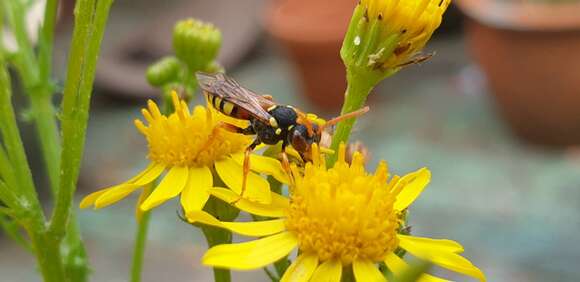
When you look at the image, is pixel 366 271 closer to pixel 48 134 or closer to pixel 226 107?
pixel 226 107

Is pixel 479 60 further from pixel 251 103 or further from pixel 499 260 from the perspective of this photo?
pixel 251 103

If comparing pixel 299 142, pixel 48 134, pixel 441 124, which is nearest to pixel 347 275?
pixel 299 142

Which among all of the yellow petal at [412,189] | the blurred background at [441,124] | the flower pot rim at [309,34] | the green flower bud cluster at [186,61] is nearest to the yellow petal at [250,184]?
the yellow petal at [412,189]

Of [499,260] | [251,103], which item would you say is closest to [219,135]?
[251,103]

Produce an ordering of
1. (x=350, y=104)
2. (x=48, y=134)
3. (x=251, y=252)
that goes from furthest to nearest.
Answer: (x=48, y=134), (x=350, y=104), (x=251, y=252)

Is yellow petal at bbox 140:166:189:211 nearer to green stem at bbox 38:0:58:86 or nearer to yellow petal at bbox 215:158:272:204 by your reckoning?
yellow petal at bbox 215:158:272:204

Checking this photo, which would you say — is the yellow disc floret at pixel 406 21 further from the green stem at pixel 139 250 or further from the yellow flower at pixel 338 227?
the green stem at pixel 139 250
